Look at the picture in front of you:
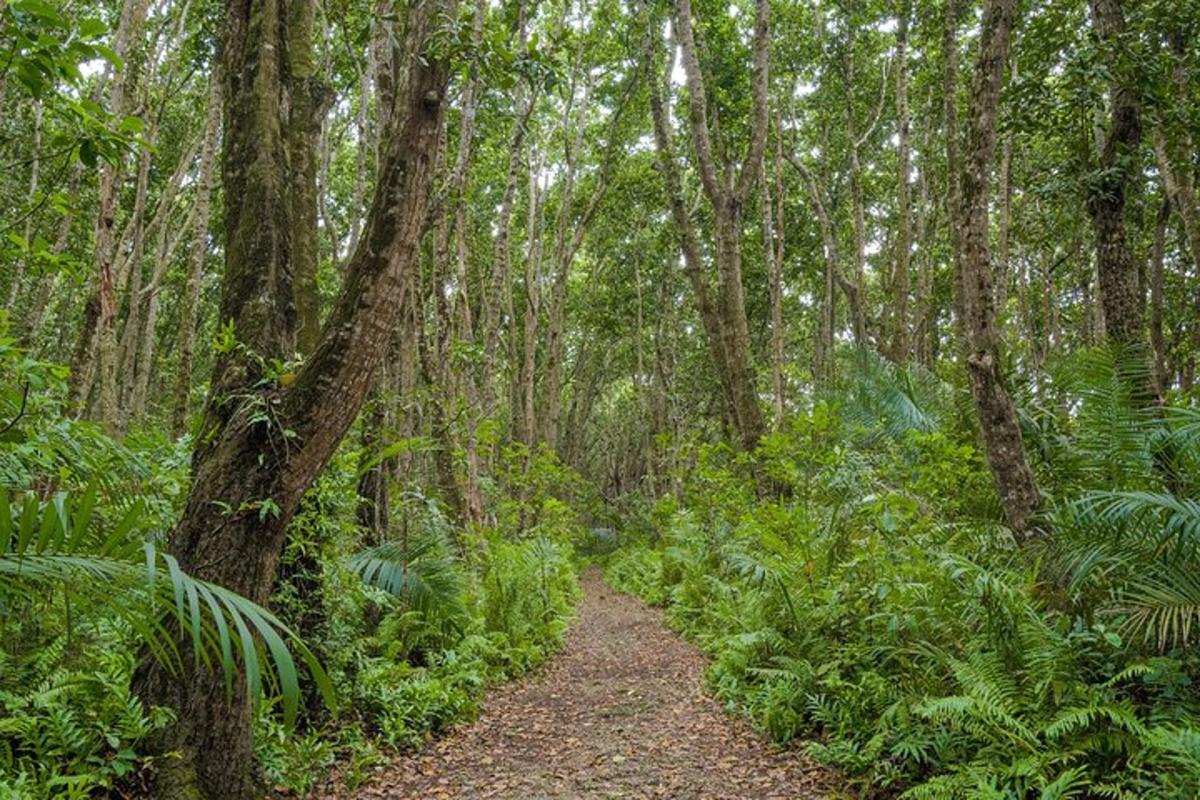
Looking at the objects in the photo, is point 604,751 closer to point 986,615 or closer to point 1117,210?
point 986,615

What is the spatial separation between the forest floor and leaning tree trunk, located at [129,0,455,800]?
1325mm

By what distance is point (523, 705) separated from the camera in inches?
267

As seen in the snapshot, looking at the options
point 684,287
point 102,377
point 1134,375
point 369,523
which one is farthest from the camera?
point 684,287

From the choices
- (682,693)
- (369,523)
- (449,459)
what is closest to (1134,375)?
(682,693)

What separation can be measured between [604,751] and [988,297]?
449 centimetres

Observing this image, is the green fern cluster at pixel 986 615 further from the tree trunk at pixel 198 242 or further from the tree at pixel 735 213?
the tree trunk at pixel 198 242

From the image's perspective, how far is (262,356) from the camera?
4.03 meters

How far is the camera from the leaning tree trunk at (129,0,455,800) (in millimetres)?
3469

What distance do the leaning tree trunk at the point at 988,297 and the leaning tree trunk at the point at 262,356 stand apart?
398 centimetres

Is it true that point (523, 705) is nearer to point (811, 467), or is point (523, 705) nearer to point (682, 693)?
point (682, 693)

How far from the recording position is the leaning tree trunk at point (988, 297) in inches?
206

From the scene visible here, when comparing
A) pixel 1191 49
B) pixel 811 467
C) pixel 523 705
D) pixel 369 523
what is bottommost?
pixel 523 705

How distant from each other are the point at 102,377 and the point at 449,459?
4723 millimetres

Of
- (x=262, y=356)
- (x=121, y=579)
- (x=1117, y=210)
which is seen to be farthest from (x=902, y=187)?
(x=121, y=579)
